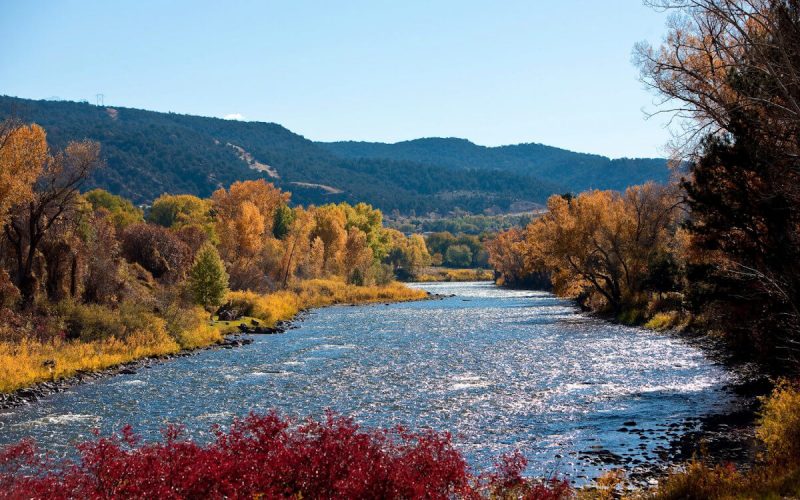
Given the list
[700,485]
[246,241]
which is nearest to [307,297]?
[246,241]

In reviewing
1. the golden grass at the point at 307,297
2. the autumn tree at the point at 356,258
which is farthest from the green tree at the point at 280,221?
the golden grass at the point at 307,297

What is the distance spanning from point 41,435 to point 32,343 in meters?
16.8

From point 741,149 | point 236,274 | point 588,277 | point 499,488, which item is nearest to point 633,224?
point 588,277

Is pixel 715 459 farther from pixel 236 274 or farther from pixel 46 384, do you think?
pixel 236 274

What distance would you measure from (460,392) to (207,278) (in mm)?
34374

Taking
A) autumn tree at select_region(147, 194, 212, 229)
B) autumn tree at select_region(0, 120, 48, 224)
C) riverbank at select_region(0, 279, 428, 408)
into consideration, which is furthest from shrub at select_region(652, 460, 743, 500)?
autumn tree at select_region(147, 194, 212, 229)

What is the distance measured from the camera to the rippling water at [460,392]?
24.0 metres

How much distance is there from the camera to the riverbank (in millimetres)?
34000

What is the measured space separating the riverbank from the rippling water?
1629 mm

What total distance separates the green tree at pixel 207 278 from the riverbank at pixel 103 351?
6.83 ft

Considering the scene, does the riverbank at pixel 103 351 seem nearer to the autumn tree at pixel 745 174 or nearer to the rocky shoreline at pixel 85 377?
the rocky shoreline at pixel 85 377

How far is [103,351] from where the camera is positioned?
140 feet

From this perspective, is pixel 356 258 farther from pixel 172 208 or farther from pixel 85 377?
pixel 85 377

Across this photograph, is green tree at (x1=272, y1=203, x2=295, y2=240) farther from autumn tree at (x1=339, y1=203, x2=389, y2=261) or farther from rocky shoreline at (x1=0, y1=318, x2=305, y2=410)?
rocky shoreline at (x1=0, y1=318, x2=305, y2=410)
